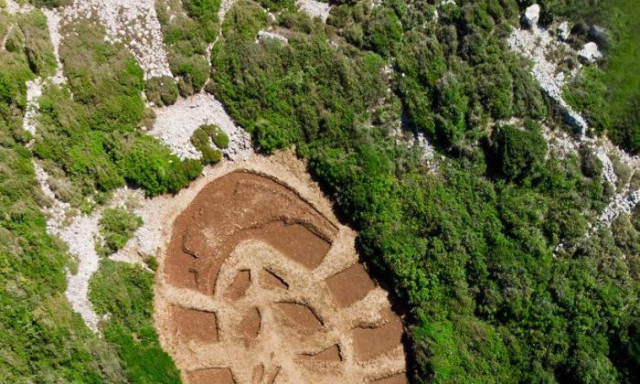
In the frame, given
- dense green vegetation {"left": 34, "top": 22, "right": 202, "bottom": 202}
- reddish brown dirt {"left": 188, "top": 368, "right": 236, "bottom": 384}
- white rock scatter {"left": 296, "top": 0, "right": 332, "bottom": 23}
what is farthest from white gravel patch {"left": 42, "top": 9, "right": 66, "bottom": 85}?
reddish brown dirt {"left": 188, "top": 368, "right": 236, "bottom": 384}

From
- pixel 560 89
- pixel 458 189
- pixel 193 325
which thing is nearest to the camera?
pixel 193 325

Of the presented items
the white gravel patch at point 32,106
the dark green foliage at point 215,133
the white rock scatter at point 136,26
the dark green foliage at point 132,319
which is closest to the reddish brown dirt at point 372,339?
the dark green foliage at point 132,319

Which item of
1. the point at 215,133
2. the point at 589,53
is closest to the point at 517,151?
the point at 589,53

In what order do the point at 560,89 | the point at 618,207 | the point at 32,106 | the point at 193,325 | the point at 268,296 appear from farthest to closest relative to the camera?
the point at 618,207, the point at 560,89, the point at 268,296, the point at 193,325, the point at 32,106

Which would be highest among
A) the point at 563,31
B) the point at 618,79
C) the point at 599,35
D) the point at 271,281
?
the point at 599,35

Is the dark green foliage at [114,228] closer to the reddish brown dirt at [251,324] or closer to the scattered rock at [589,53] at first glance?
the reddish brown dirt at [251,324]

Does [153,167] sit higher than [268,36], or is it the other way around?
[268,36]

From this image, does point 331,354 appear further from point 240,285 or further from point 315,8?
point 315,8
